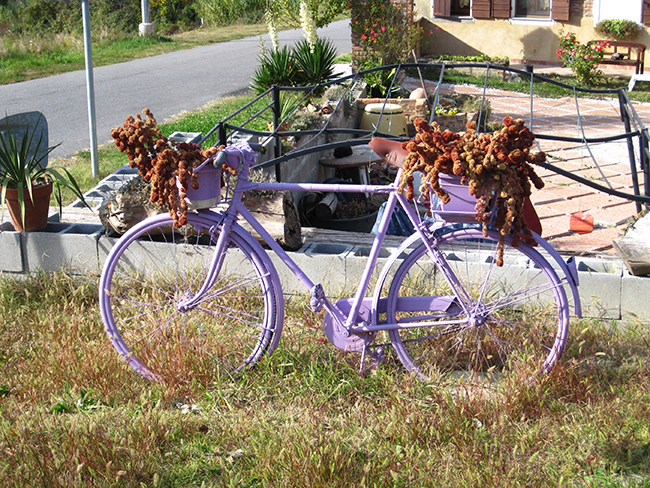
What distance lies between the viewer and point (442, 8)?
15906 millimetres

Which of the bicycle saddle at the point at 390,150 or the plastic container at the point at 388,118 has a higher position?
the bicycle saddle at the point at 390,150

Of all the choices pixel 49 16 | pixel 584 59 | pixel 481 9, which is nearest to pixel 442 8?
pixel 481 9

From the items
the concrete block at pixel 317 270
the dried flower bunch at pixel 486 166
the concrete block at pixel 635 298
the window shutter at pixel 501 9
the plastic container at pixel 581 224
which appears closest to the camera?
the dried flower bunch at pixel 486 166

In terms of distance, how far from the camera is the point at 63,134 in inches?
358

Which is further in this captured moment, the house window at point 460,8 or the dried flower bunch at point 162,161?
the house window at point 460,8

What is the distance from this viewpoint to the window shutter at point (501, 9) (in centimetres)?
1560

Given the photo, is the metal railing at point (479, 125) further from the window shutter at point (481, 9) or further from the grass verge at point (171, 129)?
the window shutter at point (481, 9)

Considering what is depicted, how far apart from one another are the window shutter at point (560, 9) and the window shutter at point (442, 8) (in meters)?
2.38

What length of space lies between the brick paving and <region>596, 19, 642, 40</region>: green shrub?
8.30 ft

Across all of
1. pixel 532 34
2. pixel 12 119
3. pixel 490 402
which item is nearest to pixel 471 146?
pixel 490 402

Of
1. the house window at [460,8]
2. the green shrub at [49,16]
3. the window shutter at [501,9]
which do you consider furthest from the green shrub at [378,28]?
the green shrub at [49,16]

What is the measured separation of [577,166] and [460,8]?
9698 millimetres

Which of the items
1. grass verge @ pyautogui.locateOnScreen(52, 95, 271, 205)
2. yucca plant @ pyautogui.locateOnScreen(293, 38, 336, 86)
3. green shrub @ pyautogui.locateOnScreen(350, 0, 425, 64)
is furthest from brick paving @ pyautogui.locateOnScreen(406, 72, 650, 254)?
grass verge @ pyautogui.locateOnScreen(52, 95, 271, 205)

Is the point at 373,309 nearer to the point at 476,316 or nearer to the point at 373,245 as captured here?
the point at 373,245
